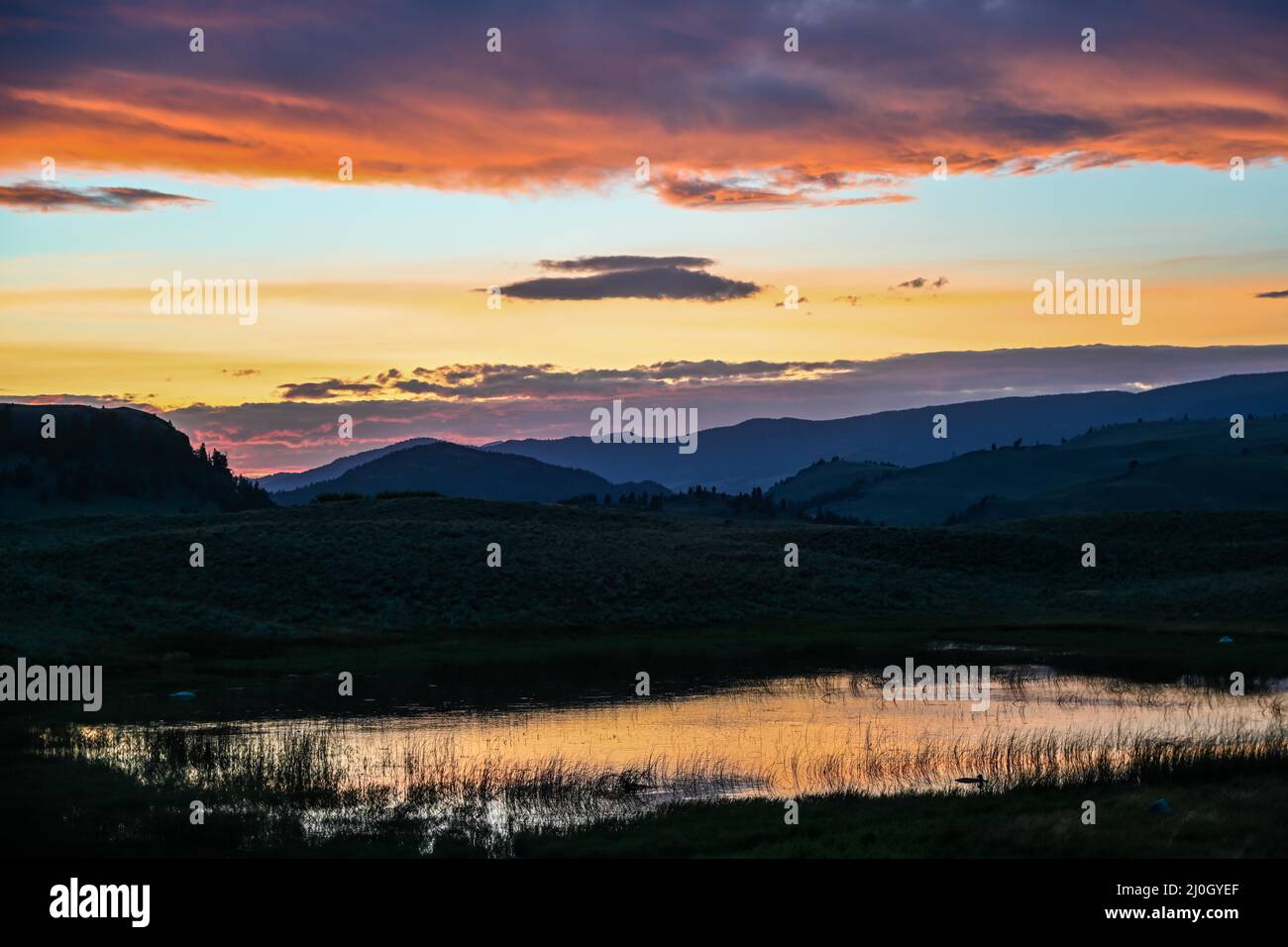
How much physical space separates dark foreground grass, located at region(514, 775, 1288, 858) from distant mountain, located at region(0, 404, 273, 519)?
4950 inches

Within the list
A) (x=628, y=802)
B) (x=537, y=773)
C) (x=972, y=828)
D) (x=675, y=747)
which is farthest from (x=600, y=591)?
(x=972, y=828)

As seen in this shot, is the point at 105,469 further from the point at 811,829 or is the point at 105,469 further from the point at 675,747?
the point at 811,829

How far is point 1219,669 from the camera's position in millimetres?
45812

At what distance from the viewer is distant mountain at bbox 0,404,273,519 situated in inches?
5522

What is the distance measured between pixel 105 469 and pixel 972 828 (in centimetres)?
14800

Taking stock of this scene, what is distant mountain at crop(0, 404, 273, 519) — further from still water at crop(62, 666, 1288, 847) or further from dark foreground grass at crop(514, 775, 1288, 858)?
dark foreground grass at crop(514, 775, 1288, 858)

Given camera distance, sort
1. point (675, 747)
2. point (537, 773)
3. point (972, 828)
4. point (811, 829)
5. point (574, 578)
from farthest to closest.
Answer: point (574, 578) < point (675, 747) < point (537, 773) < point (811, 829) < point (972, 828)

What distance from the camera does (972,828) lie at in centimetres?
2122

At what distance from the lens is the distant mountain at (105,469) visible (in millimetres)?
140250

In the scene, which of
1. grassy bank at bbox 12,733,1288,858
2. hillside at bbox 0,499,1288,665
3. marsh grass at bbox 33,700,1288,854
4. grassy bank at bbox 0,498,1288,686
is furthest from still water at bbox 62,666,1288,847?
hillside at bbox 0,499,1288,665

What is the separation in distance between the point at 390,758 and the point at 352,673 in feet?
59.4
